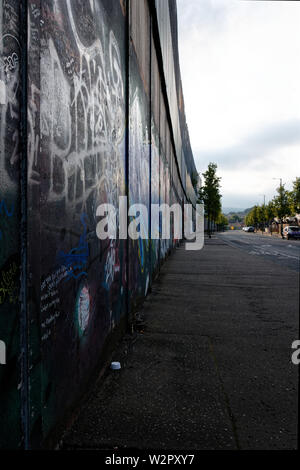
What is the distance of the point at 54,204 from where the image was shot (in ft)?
6.66

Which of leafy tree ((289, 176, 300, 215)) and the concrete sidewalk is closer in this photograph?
the concrete sidewalk

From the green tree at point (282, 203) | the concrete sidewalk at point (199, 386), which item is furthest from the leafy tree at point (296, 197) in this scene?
the concrete sidewalk at point (199, 386)

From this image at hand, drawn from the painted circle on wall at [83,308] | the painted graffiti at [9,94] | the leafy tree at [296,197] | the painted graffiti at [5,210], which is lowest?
the painted circle on wall at [83,308]

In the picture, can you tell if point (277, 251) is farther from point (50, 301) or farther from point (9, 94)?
point (9, 94)

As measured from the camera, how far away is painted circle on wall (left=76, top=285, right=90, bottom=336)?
248 cm

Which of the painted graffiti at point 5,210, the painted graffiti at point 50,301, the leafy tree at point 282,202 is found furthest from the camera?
the leafy tree at point 282,202

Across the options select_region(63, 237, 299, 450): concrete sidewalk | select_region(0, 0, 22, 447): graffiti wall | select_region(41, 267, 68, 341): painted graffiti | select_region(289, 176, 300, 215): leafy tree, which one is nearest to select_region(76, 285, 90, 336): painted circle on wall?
select_region(41, 267, 68, 341): painted graffiti

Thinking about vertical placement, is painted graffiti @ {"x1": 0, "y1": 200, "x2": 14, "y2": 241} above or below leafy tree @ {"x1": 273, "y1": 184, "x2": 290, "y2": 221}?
below

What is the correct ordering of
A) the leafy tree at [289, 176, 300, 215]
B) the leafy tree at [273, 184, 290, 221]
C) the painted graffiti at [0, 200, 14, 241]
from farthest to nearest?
the leafy tree at [273, 184, 290, 221]
the leafy tree at [289, 176, 300, 215]
the painted graffiti at [0, 200, 14, 241]

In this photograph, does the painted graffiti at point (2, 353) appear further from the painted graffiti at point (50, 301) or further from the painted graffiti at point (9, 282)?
the painted graffiti at point (50, 301)

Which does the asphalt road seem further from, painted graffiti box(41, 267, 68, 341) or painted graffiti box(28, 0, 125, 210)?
painted graffiti box(41, 267, 68, 341)

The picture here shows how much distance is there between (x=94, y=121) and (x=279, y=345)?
3.53 m

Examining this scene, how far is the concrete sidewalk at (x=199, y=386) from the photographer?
2.24 meters

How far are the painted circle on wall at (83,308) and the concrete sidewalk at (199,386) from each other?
694mm
